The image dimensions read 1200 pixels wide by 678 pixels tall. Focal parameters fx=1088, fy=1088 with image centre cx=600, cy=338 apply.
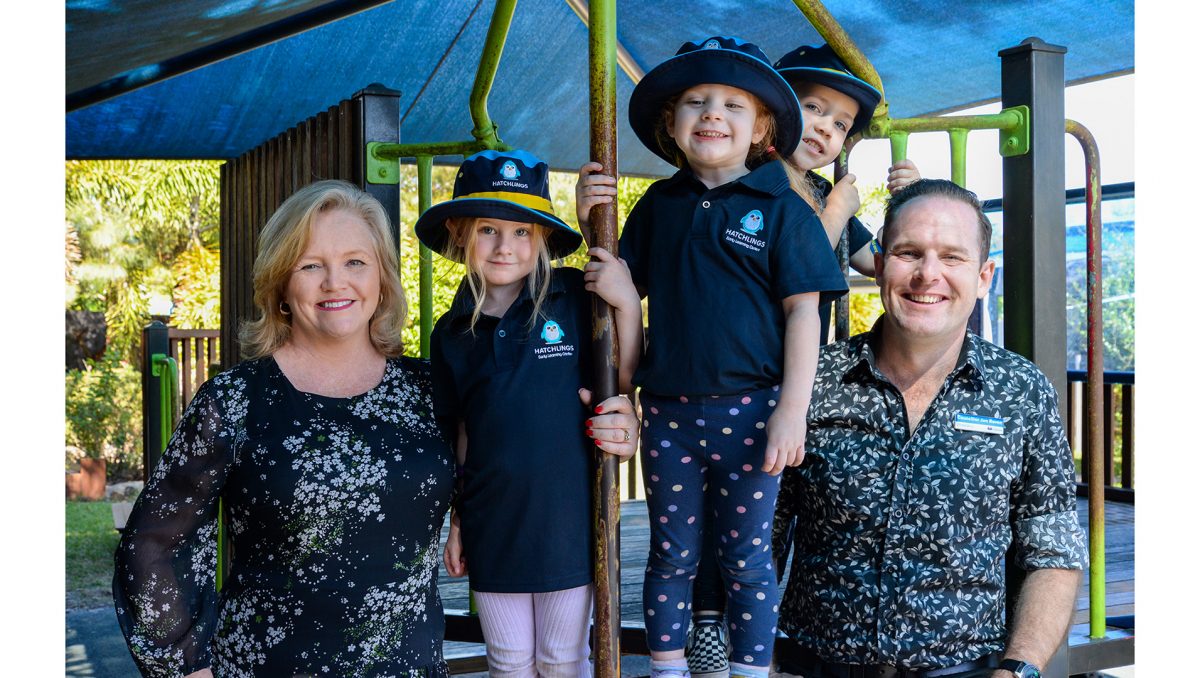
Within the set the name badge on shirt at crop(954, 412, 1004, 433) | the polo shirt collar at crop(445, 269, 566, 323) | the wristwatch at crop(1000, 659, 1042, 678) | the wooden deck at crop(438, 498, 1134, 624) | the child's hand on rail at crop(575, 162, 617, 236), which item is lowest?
the wooden deck at crop(438, 498, 1134, 624)

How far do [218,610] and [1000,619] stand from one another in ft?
5.00

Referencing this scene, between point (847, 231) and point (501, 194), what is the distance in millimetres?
1096

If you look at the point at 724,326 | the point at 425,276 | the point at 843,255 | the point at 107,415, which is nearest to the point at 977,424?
the point at 724,326

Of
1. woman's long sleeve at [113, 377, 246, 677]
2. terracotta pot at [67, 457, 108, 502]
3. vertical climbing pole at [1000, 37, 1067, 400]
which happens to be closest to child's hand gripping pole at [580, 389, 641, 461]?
woman's long sleeve at [113, 377, 246, 677]

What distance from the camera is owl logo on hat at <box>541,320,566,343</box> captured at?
2.16 meters

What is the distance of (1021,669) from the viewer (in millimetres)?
2074

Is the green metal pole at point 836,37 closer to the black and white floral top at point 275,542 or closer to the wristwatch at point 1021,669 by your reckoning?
the black and white floral top at point 275,542

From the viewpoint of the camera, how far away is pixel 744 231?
2.23 metres

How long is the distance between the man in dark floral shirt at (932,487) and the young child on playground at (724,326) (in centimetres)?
12

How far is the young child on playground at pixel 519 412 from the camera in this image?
6.91 feet

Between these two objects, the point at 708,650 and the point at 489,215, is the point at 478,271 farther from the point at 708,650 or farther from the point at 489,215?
the point at 708,650

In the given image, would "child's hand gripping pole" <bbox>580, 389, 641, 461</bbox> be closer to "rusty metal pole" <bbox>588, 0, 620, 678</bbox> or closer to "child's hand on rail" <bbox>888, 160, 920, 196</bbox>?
"rusty metal pole" <bbox>588, 0, 620, 678</bbox>

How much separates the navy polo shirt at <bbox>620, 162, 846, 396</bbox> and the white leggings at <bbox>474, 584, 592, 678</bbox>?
0.47 m
